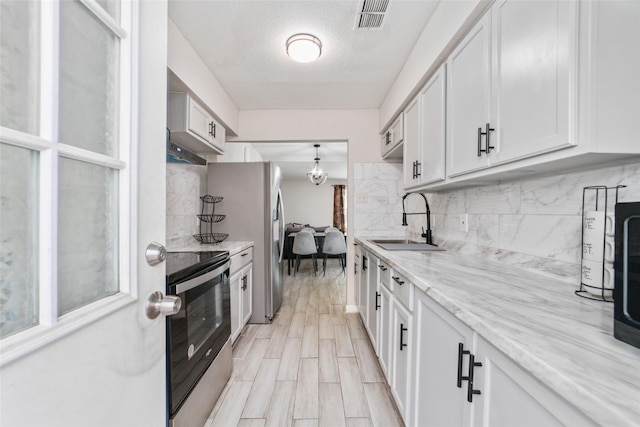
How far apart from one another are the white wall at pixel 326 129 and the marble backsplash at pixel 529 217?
109cm

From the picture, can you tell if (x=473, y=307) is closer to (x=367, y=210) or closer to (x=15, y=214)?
(x=15, y=214)

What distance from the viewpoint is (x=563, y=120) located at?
0.87 meters

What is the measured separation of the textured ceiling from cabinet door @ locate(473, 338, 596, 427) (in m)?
1.90

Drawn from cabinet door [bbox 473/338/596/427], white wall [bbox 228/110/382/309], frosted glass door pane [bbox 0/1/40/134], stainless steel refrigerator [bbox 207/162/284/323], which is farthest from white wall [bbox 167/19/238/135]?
cabinet door [bbox 473/338/596/427]

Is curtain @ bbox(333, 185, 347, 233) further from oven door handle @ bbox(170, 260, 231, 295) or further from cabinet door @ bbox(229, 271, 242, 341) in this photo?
oven door handle @ bbox(170, 260, 231, 295)

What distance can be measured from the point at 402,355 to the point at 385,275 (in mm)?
506

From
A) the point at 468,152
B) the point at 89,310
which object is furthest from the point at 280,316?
the point at 89,310

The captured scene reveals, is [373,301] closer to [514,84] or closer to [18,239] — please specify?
[514,84]

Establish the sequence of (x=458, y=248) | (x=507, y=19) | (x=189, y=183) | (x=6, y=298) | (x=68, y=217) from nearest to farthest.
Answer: (x=6, y=298), (x=68, y=217), (x=507, y=19), (x=458, y=248), (x=189, y=183)

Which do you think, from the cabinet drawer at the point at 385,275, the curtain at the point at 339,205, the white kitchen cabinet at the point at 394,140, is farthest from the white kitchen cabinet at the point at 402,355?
the curtain at the point at 339,205

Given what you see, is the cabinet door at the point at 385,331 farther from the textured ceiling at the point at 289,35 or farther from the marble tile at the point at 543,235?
the textured ceiling at the point at 289,35

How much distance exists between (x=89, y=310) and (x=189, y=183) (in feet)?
7.87

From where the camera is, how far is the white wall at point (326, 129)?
3.31 metres

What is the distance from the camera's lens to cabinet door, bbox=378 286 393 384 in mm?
1718
